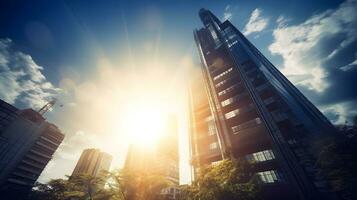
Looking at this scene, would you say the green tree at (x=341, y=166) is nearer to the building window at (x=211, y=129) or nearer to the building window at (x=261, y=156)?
the building window at (x=261, y=156)

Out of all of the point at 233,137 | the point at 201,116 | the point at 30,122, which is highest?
the point at 30,122

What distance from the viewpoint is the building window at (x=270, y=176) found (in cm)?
2318

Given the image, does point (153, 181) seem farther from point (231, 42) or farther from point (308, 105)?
point (231, 42)

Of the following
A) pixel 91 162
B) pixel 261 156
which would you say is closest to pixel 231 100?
pixel 261 156

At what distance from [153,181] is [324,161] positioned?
65.4ft

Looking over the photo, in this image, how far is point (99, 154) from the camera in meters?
105

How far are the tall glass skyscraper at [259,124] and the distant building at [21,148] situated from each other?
217ft

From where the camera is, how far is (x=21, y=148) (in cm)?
6284

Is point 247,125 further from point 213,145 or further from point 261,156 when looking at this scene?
point 213,145

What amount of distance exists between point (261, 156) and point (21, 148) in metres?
86.4

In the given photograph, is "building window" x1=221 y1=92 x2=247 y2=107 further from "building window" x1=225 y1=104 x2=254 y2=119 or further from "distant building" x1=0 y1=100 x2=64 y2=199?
"distant building" x1=0 y1=100 x2=64 y2=199

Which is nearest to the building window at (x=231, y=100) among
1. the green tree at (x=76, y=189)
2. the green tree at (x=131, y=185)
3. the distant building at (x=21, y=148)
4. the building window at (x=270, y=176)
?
the building window at (x=270, y=176)

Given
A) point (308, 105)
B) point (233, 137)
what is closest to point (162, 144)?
point (233, 137)

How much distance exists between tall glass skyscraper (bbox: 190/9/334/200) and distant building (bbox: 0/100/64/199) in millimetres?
65999
